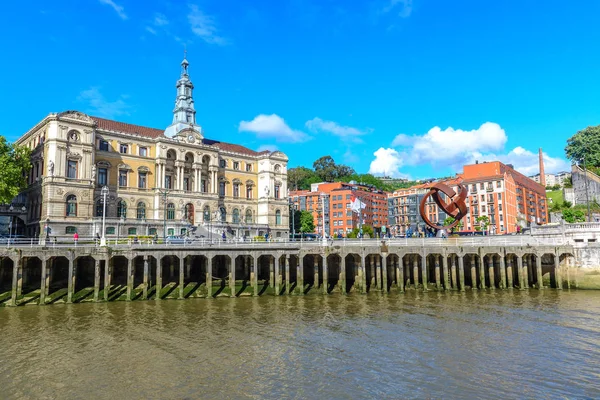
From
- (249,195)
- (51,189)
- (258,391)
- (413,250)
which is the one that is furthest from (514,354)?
(249,195)

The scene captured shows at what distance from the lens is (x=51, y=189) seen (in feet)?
207

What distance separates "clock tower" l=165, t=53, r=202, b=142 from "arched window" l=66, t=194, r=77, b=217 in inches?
982

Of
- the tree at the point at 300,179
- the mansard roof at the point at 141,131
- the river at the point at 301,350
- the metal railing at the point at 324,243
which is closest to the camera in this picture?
the river at the point at 301,350

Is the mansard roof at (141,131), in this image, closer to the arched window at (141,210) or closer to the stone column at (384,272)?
the arched window at (141,210)

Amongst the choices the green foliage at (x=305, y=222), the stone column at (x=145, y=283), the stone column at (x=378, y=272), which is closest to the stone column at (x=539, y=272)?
the stone column at (x=378, y=272)

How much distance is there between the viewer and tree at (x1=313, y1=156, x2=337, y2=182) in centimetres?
18138

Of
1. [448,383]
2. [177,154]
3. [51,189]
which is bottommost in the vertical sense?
[448,383]

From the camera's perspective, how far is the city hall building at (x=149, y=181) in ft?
211

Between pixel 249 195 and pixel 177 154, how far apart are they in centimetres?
1841

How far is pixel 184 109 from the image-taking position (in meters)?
90.0

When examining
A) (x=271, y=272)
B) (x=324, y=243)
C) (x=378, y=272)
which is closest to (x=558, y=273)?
(x=378, y=272)

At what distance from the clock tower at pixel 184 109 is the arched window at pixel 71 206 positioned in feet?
81.8

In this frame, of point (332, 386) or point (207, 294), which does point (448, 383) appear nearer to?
point (332, 386)

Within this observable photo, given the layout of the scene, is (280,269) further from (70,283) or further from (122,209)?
(122,209)
